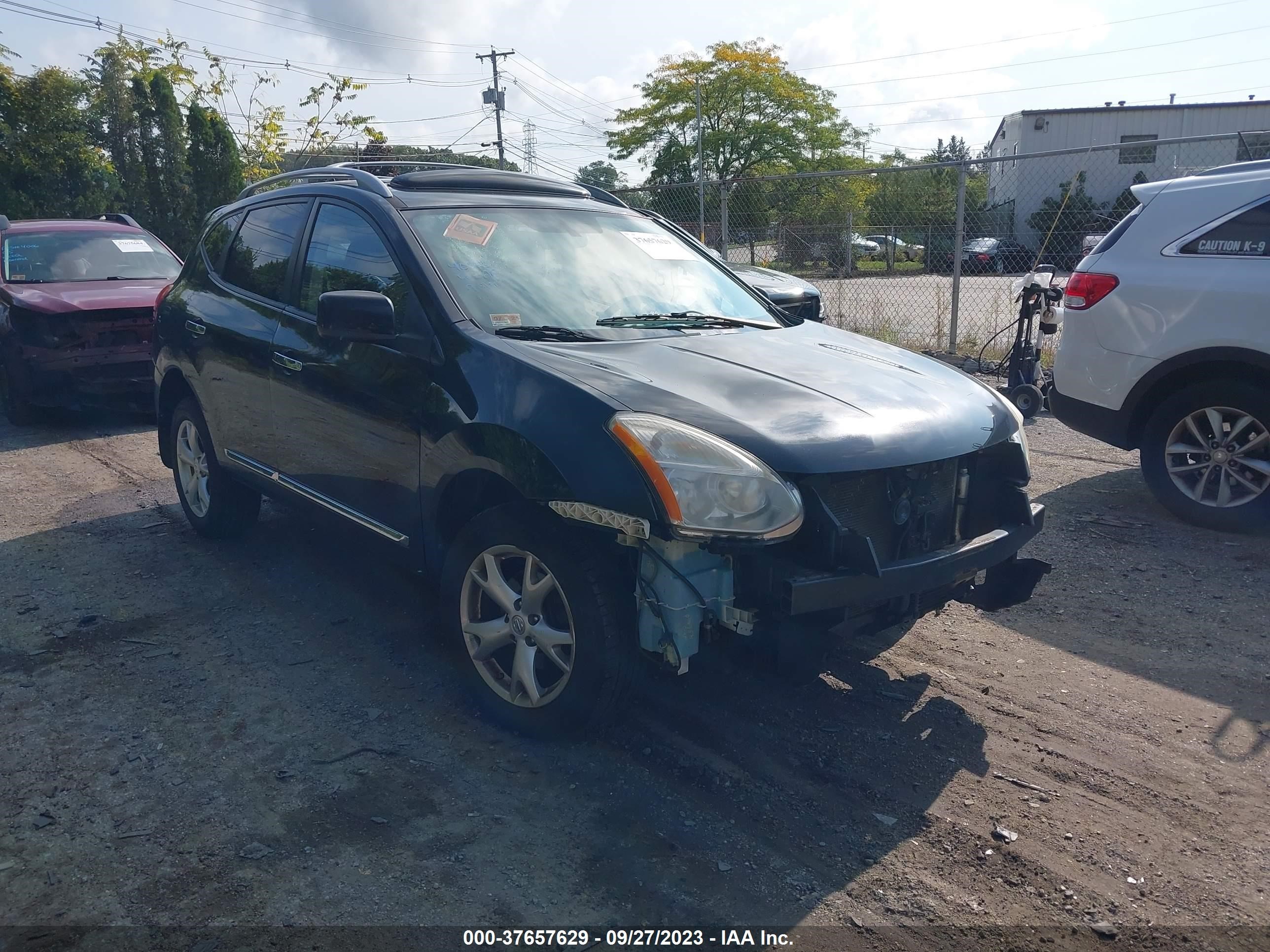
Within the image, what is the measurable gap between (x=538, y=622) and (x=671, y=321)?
1465 mm

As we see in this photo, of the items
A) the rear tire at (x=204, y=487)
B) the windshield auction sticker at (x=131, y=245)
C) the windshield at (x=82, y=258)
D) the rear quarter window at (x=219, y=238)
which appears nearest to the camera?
the rear quarter window at (x=219, y=238)

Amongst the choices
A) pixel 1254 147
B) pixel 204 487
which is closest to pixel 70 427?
pixel 204 487

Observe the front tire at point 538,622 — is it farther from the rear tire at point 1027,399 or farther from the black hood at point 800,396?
the rear tire at point 1027,399

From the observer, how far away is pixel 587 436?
314 cm

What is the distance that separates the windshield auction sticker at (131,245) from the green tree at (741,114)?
151ft

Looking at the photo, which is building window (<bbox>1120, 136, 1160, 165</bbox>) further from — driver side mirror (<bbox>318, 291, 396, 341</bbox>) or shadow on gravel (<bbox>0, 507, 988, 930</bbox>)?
driver side mirror (<bbox>318, 291, 396, 341</bbox>)

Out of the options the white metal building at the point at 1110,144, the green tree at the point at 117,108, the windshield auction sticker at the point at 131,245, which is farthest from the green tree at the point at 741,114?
the windshield auction sticker at the point at 131,245

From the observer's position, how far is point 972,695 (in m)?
3.87

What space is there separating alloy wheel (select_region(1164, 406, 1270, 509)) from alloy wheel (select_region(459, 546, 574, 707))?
13.5 feet

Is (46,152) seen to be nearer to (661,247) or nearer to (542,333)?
(661,247)

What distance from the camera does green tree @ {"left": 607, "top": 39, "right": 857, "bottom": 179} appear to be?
53156 millimetres

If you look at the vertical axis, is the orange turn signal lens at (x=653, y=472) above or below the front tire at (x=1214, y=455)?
above

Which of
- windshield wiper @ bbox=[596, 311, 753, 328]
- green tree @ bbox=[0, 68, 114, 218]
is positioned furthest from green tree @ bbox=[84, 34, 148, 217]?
windshield wiper @ bbox=[596, 311, 753, 328]

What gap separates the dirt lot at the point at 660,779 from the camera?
2.68 meters
